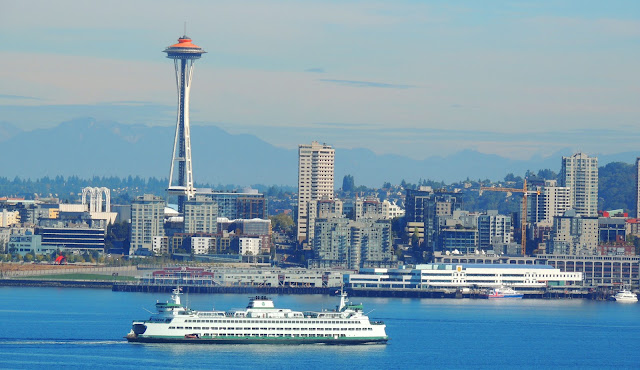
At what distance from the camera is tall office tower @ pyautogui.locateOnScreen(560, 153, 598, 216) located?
13612cm

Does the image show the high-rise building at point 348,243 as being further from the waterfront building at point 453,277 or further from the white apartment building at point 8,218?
the white apartment building at point 8,218

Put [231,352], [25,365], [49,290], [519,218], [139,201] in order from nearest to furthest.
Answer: [25,365], [231,352], [49,290], [139,201], [519,218]

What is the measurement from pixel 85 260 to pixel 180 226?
15.3 m

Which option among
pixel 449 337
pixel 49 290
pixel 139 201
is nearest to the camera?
pixel 449 337

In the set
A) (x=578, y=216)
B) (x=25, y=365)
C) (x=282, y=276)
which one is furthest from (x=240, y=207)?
(x=25, y=365)

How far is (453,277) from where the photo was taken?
9162 centimetres

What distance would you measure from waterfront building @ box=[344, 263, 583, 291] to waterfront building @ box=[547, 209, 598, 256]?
15028 millimetres

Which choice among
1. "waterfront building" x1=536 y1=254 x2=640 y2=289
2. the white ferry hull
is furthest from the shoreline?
the white ferry hull

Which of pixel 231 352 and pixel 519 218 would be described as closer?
pixel 231 352

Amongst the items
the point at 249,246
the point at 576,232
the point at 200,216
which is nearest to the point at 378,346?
the point at 249,246

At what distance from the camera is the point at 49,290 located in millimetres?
89375

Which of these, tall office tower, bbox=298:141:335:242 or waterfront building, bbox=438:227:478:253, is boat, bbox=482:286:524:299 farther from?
tall office tower, bbox=298:141:335:242

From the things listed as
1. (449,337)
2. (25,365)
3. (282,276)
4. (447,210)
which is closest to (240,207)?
(447,210)

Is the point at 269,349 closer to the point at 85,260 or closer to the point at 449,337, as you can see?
the point at 449,337
